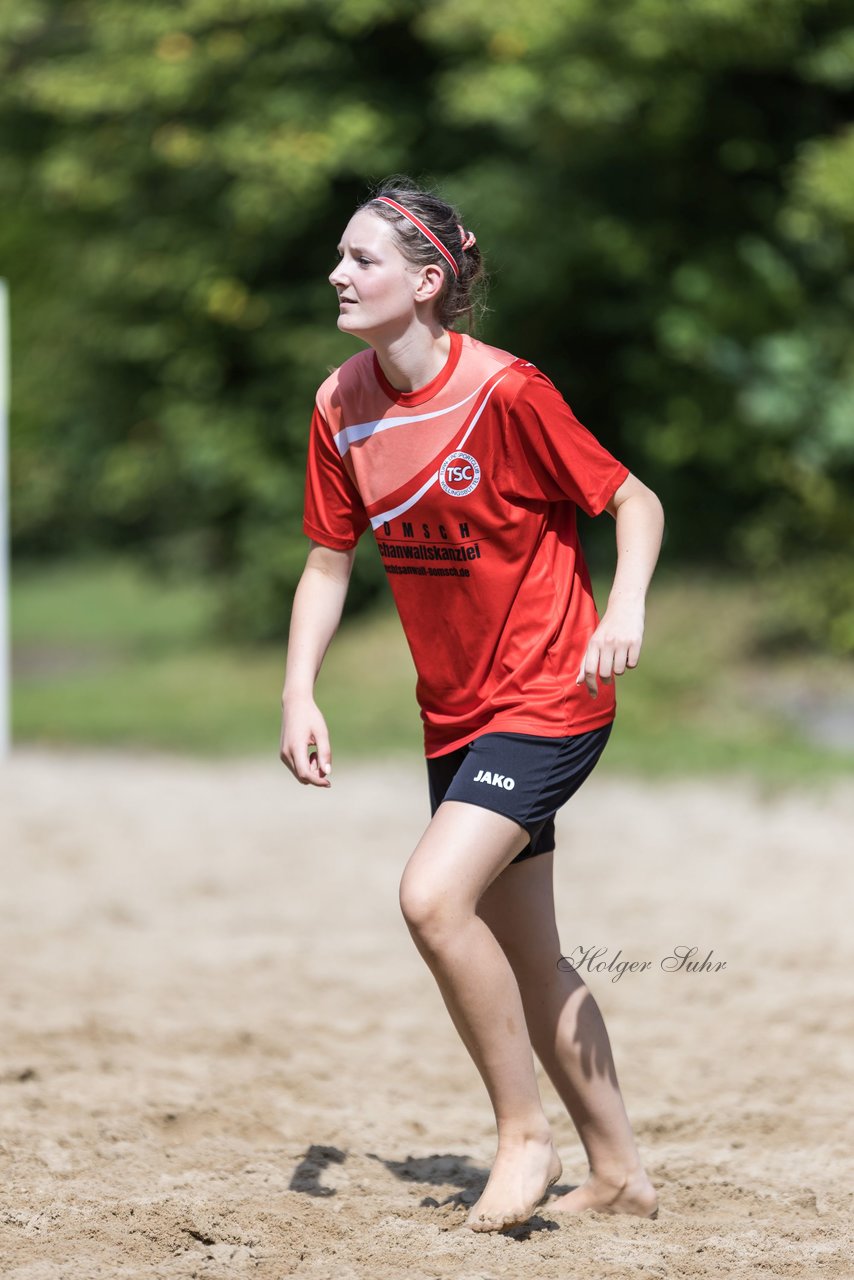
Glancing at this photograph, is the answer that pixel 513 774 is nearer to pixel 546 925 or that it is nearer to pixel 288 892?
pixel 546 925

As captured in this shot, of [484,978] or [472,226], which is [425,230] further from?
[472,226]

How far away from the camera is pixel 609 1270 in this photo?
122 inches

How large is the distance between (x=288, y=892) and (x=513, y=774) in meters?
4.26

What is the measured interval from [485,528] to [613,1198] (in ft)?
4.59

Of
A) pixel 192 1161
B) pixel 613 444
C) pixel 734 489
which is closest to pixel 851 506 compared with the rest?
pixel 734 489

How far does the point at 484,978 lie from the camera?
124 inches

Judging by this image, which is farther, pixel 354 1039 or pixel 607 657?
pixel 354 1039

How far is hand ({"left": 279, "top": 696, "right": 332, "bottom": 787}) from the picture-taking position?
3227mm
